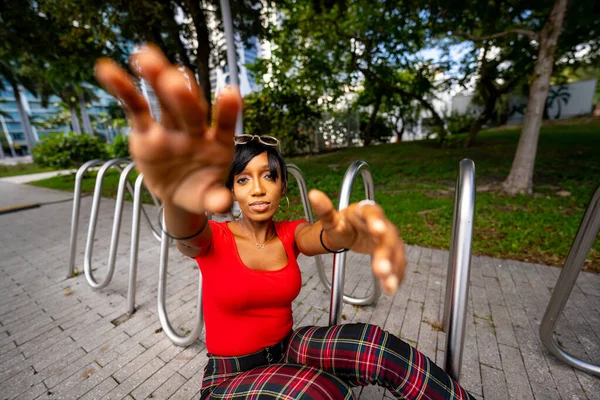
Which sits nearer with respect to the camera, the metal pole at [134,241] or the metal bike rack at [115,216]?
the metal pole at [134,241]

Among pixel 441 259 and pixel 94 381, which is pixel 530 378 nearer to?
pixel 441 259

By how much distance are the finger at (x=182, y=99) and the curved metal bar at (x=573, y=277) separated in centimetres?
202

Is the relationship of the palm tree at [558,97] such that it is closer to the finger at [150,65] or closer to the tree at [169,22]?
the tree at [169,22]

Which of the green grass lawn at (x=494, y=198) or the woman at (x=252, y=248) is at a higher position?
the woman at (x=252, y=248)

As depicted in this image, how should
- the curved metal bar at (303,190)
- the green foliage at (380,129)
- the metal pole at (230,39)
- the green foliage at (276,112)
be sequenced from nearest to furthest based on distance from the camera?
the curved metal bar at (303,190)
the metal pole at (230,39)
the green foliage at (276,112)
the green foliage at (380,129)

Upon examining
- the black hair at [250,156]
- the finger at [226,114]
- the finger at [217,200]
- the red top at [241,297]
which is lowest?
the red top at [241,297]

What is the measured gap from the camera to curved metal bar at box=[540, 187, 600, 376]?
1557mm

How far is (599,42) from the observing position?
662 cm

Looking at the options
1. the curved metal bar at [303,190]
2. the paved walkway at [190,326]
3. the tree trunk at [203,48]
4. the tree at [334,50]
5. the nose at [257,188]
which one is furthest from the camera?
the tree at [334,50]

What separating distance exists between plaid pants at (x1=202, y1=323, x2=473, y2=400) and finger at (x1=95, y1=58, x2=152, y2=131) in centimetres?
98

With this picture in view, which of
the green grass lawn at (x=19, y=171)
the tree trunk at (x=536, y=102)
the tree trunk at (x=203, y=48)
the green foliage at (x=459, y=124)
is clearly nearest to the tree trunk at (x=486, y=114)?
the green foliage at (x=459, y=124)

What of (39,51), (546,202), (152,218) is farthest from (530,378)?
(39,51)

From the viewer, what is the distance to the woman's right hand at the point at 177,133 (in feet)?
1.90

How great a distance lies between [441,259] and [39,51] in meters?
8.61
